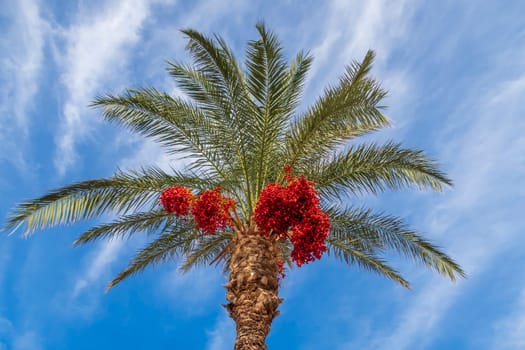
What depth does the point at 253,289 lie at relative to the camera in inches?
400

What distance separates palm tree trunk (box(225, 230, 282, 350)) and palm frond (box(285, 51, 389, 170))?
2130 millimetres

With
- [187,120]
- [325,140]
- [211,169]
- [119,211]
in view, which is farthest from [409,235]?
[119,211]

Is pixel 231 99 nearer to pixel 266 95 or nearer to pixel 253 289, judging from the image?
pixel 266 95

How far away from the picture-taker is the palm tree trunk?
978 centimetres

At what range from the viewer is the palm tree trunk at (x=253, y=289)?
9.78m

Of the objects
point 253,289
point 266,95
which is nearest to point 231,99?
point 266,95

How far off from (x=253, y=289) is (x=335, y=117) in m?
3.97

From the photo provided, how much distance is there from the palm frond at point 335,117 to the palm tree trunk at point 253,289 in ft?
6.99

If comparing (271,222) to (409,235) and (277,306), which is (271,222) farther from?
(409,235)

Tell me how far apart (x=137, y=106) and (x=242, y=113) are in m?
2.39

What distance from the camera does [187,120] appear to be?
12352mm

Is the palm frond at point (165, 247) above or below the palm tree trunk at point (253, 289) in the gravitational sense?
above

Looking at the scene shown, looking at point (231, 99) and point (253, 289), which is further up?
point (231, 99)

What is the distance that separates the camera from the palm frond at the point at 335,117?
37.0 ft
